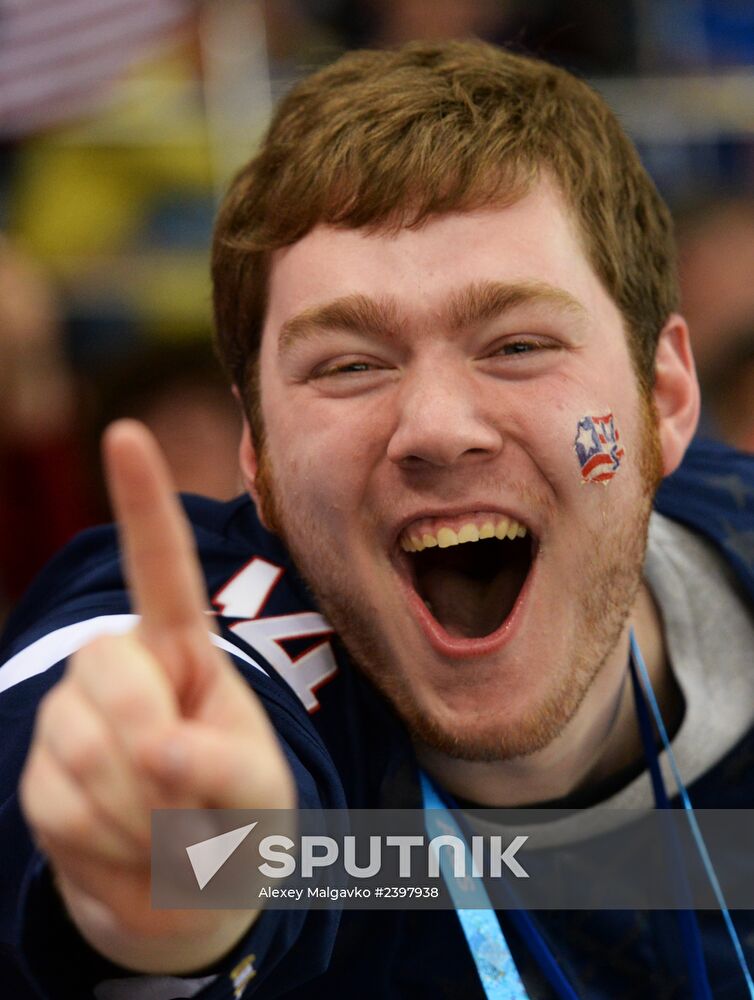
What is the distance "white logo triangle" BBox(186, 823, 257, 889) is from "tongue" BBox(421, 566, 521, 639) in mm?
849

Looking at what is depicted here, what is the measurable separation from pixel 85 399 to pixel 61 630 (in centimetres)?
229

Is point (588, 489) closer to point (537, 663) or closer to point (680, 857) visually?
point (537, 663)

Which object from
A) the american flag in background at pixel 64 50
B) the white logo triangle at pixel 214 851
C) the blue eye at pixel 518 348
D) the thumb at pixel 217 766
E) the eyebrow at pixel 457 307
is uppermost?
the american flag in background at pixel 64 50

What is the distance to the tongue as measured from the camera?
77.2 inches

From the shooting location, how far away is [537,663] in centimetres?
171

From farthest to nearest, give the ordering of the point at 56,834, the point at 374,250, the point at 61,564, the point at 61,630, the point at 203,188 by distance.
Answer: the point at 203,188, the point at 61,564, the point at 374,250, the point at 61,630, the point at 56,834

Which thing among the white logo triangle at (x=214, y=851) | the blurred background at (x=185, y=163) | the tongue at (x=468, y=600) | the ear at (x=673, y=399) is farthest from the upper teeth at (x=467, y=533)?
the blurred background at (x=185, y=163)

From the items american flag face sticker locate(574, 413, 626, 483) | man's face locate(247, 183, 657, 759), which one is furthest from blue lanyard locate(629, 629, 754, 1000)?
american flag face sticker locate(574, 413, 626, 483)

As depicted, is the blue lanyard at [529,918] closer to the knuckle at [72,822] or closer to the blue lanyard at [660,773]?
the blue lanyard at [660,773]

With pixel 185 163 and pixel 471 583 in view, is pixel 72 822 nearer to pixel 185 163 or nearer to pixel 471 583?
pixel 471 583

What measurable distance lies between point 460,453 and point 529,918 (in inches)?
24.5

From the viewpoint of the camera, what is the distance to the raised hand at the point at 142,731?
1.02 m

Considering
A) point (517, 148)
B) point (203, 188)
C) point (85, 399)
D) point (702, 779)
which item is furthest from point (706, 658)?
point (203, 188)

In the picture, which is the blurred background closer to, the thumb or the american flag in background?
the american flag in background
